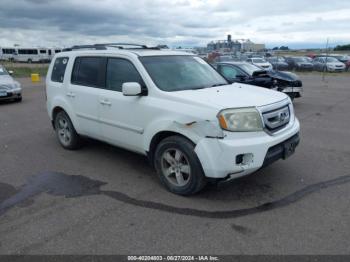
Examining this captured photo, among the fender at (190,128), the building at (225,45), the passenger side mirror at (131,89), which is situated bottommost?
the fender at (190,128)

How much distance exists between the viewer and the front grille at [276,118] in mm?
3969

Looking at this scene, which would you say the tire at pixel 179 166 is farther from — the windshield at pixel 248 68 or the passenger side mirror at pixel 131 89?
the windshield at pixel 248 68

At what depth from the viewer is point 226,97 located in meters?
4.12

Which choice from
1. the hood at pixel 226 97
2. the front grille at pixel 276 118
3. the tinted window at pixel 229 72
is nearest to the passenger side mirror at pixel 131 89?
the hood at pixel 226 97

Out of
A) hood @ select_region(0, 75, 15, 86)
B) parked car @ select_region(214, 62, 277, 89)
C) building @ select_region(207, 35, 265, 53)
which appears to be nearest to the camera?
parked car @ select_region(214, 62, 277, 89)

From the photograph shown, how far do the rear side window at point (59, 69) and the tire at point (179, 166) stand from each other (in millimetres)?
2729

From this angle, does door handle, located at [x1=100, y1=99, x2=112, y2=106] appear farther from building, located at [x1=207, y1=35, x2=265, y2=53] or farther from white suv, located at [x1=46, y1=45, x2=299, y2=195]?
building, located at [x1=207, y1=35, x2=265, y2=53]

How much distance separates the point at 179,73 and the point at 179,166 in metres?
1.42

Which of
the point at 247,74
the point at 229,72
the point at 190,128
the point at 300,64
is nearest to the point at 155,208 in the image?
the point at 190,128

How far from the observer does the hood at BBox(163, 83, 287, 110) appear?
12.7 feet

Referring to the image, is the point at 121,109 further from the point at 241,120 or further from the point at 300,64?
the point at 300,64

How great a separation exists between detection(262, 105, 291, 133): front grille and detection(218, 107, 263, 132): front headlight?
5.9 inches

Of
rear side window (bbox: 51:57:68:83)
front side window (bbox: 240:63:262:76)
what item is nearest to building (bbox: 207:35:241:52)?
front side window (bbox: 240:63:262:76)

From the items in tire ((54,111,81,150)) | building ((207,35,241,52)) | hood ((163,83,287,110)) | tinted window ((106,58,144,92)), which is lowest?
tire ((54,111,81,150))
